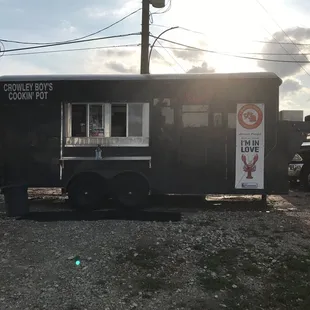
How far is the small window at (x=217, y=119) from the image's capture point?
980 centimetres

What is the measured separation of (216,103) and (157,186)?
2400 mm

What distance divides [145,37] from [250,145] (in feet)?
25.7

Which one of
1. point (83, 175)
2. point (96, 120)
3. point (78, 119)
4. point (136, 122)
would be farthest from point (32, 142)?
point (136, 122)

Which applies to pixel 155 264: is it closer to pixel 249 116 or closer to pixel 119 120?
pixel 119 120

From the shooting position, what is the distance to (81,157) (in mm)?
9945

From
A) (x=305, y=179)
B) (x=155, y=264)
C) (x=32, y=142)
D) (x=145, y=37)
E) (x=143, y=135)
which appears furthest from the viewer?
(x=145, y=37)

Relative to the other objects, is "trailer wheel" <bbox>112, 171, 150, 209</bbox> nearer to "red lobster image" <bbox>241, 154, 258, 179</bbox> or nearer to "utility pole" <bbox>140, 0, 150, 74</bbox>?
"red lobster image" <bbox>241, 154, 258, 179</bbox>

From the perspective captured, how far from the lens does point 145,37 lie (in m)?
15.9

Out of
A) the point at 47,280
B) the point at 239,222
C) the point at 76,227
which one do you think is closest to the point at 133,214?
the point at 76,227

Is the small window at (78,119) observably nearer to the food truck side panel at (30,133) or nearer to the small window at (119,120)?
the food truck side panel at (30,133)

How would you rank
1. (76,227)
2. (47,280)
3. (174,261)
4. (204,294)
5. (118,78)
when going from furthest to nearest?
(118,78) < (76,227) < (174,261) < (47,280) < (204,294)

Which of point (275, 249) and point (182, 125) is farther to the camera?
point (182, 125)

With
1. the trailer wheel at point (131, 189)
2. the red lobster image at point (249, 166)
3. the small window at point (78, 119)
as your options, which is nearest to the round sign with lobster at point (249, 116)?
the red lobster image at point (249, 166)

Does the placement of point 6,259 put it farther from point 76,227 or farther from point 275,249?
point 275,249
